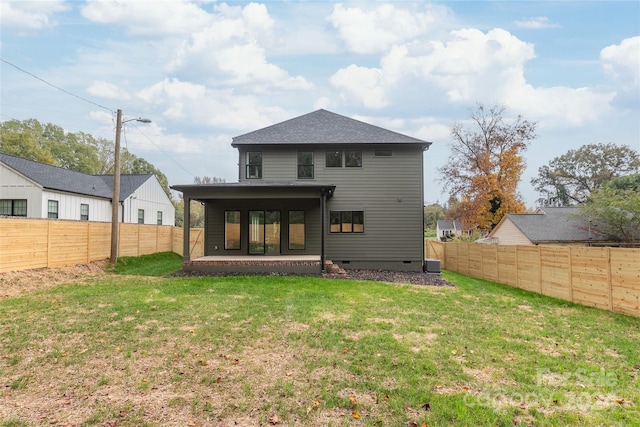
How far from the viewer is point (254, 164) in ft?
48.8

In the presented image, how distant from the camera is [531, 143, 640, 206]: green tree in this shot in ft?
116

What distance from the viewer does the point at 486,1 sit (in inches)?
500

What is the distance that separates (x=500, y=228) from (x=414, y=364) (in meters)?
22.9

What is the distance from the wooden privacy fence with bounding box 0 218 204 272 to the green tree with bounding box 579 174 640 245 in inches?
959

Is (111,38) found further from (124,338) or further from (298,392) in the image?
(298,392)

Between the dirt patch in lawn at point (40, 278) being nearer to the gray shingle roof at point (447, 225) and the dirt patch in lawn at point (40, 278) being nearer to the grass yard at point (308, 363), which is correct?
the grass yard at point (308, 363)

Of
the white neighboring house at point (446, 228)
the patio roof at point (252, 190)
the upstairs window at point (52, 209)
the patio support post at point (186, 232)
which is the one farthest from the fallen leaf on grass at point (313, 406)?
the white neighboring house at point (446, 228)

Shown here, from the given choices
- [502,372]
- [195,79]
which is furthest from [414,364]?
[195,79]

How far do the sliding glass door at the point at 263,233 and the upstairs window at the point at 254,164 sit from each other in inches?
68.5

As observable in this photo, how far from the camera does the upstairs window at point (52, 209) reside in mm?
16125

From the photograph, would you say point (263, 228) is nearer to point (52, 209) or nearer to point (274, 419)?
point (52, 209)

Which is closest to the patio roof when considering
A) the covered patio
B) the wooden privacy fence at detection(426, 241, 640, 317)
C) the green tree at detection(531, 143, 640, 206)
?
the covered patio

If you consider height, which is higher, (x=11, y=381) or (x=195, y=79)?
(x=195, y=79)

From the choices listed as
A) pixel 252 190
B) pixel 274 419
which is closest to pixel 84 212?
pixel 252 190
